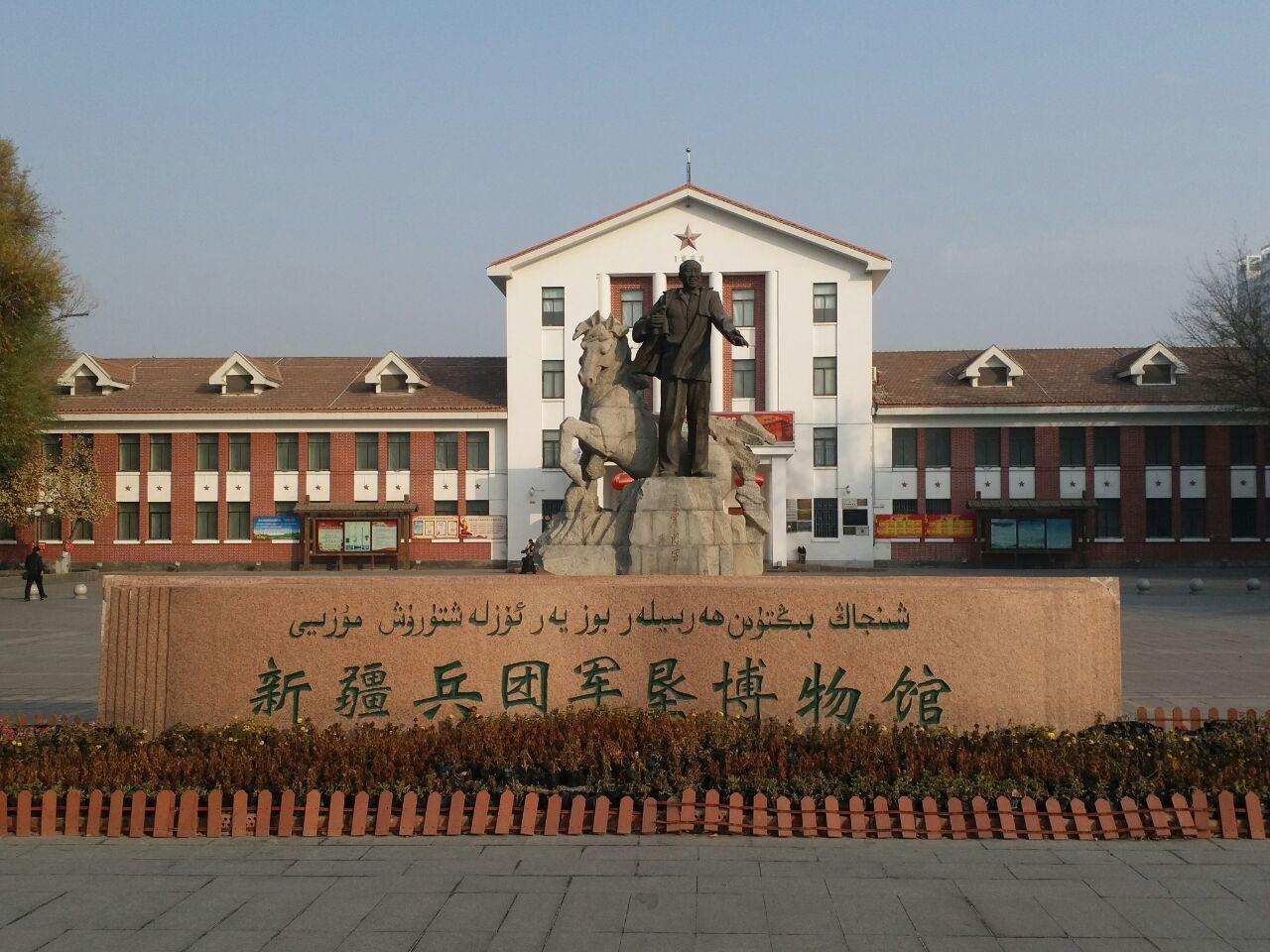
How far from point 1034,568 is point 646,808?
117 feet

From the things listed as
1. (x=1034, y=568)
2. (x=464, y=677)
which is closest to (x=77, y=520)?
(x=1034, y=568)

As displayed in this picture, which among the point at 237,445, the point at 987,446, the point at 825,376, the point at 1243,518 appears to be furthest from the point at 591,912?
the point at 1243,518

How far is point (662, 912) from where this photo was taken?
4.77 metres

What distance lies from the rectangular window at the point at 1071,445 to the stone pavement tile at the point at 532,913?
3745 cm

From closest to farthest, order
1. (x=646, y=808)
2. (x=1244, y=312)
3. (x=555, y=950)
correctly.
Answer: (x=555, y=950), (x=646, y=808), (x=1244, y=312)

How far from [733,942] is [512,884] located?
4.04ft

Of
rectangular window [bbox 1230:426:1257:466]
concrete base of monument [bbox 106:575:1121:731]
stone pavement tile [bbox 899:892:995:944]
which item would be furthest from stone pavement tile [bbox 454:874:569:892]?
rectangular window [bbox 1230:426:1257:466]

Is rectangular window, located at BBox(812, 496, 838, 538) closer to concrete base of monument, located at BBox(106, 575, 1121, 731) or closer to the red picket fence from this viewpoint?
concrete base of monument, located at BBox(106, 575, 1121, 731)

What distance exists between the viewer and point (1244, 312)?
116 feet

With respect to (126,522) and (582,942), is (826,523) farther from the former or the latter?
(582,942)

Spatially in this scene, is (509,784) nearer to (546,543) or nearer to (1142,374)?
(546,543)

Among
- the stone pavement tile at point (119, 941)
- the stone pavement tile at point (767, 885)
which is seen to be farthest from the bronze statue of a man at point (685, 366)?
the stone pavement tile at point (119, 941)

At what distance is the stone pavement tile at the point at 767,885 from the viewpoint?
505 cm

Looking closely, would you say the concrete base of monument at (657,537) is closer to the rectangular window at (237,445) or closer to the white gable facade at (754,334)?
the white gable facade at (754,334)
